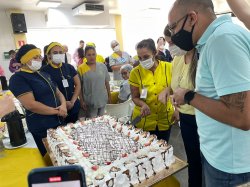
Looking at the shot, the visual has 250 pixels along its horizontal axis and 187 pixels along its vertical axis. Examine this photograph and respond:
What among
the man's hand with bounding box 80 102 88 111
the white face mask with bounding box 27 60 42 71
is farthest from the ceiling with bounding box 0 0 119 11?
the white face mask with bounding box 27 60 42 71

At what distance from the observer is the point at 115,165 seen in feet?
4.12

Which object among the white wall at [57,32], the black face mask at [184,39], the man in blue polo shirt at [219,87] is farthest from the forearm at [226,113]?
the white wall at [57,32]

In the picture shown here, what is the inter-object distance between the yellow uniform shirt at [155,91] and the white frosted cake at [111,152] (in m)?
0.28

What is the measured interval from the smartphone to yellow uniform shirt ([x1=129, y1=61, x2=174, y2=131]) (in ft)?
4.61

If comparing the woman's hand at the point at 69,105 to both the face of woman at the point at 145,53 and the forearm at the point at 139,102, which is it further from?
the face of woman at the point at 145,53

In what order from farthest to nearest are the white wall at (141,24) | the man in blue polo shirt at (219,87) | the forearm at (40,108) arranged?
the white wall at (141,24)
the forearm at (40,108)
the man in blue polo shirt at (219,87)

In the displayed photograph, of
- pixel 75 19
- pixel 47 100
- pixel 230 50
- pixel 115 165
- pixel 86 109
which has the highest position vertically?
pixel 75 19

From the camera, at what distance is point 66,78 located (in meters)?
2.66

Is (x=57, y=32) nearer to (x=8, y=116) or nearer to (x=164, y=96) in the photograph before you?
(x=8, y=116)

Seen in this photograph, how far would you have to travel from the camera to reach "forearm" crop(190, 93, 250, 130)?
804 mm

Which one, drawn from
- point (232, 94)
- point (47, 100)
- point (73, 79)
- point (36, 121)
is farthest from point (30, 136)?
point (232, 94)

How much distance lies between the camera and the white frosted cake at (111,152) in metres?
1.20

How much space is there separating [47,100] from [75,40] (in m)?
5.99

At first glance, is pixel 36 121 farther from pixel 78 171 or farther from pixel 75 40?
pixel 75 40
